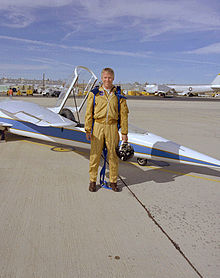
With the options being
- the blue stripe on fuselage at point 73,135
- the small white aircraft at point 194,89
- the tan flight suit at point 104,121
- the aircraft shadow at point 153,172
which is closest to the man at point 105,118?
the tan flight suit at point 104,121

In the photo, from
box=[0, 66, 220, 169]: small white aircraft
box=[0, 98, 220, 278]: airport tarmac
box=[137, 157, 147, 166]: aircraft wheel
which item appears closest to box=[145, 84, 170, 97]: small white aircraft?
box=[0, 66, 220, 169]: small white aircraft

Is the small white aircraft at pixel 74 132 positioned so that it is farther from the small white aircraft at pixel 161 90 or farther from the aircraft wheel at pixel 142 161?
the small white aircraft at pixel 161 90

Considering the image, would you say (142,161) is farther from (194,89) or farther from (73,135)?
(194,89)

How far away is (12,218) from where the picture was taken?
3.54 meters

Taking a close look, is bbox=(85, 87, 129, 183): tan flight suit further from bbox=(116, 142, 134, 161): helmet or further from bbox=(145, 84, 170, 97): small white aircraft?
bbox=(145, 84, 170, 97): small white aircraft

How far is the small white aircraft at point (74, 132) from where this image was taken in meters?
5.13

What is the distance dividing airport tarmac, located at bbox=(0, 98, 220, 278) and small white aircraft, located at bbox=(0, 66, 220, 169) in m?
0.55

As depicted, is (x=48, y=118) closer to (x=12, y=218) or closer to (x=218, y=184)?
(x=12, y=218)

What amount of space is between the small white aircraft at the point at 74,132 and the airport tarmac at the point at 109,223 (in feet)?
1.82

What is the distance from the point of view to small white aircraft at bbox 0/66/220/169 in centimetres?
513

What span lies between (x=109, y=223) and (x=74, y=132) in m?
3.33

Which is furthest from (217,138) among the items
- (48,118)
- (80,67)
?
(48,118)

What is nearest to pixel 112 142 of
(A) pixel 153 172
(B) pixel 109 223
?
(B) pixel 109 223

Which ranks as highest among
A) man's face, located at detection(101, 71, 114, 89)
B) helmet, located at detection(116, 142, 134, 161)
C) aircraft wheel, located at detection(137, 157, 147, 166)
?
man's face, located at detection(101, 71, 114, 89)
